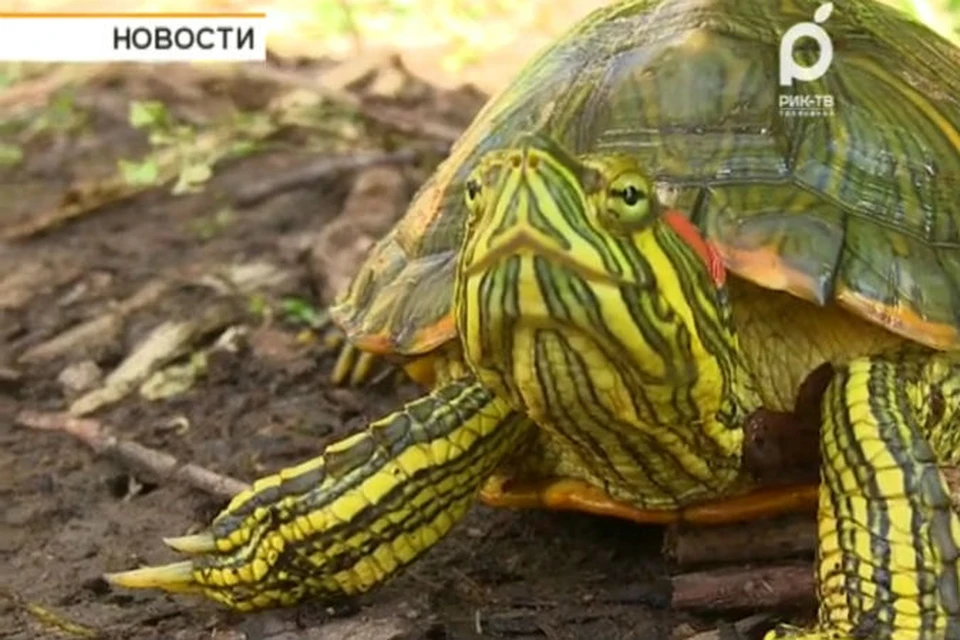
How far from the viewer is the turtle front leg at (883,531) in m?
1.36

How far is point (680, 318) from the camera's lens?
4.33 feet

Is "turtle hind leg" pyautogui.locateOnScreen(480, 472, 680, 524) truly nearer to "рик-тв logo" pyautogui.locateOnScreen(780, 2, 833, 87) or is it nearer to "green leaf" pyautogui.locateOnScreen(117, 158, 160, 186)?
"рик-тв logo" pyautogui.locateOnScreen(780, 2, 833, 87)

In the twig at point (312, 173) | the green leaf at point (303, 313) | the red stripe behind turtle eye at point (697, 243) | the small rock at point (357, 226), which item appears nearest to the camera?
the red stripe behind turtle eye at point (697, 243)

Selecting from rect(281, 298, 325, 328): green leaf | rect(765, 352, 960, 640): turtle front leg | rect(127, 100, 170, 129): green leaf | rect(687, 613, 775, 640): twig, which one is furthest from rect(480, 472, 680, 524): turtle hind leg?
rect(127, 100, 170, 129): green leaf

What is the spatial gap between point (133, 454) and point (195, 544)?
493 mm

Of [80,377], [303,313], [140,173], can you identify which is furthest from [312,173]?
[80,377]

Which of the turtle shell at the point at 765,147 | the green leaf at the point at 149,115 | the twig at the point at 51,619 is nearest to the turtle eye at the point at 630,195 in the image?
the turtle shell at the point at 765,147

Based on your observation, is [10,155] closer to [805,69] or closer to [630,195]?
[805,69]

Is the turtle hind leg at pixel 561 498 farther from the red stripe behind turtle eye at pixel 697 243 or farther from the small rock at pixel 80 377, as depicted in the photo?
the small rock at pixel 80 377

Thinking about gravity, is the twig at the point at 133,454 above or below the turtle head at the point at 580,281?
below

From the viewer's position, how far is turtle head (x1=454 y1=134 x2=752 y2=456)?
1.21 m

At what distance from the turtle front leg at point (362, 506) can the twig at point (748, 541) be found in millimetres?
231

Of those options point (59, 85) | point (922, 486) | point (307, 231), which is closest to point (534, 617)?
point (922, 486)

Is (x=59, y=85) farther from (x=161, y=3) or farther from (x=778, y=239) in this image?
Result: (x=778, y=239)
